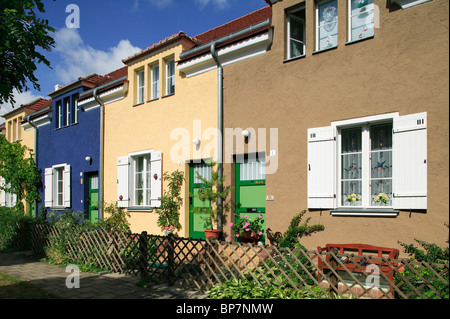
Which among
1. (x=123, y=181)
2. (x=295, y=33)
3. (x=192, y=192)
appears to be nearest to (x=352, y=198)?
(x=295, y=33)

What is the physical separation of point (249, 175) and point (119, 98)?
18.9ft

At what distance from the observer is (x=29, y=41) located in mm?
7145

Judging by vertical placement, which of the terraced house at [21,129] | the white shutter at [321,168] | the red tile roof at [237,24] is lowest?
the white shutter at [321,168]

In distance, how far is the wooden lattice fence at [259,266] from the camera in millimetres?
4863

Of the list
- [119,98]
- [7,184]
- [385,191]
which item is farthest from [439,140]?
Result: [7,184]

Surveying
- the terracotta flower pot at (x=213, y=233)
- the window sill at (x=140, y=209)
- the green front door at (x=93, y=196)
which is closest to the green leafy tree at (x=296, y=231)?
the terracotta flower pot at (x=213, y=233)

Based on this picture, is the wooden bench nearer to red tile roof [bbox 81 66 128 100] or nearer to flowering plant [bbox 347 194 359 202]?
flowering plant [bbox 347 194 359 202]

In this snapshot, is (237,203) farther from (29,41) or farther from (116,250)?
(29,41)

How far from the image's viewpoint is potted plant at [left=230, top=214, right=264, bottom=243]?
8.12 metres

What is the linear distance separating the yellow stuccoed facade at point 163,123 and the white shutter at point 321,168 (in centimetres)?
263

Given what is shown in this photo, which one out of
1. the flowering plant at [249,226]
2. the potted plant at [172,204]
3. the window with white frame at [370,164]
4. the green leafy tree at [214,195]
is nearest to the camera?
the window with white frame at [370,164]

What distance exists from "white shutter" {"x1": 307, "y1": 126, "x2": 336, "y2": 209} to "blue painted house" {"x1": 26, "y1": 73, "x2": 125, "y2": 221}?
25.6 feet

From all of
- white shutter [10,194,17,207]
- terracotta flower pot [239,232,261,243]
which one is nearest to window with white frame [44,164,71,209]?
white shutter [10,194,17,207]

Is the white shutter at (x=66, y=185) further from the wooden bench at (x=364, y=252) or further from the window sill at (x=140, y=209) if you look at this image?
the wooden bench at (x=364, y=252)
